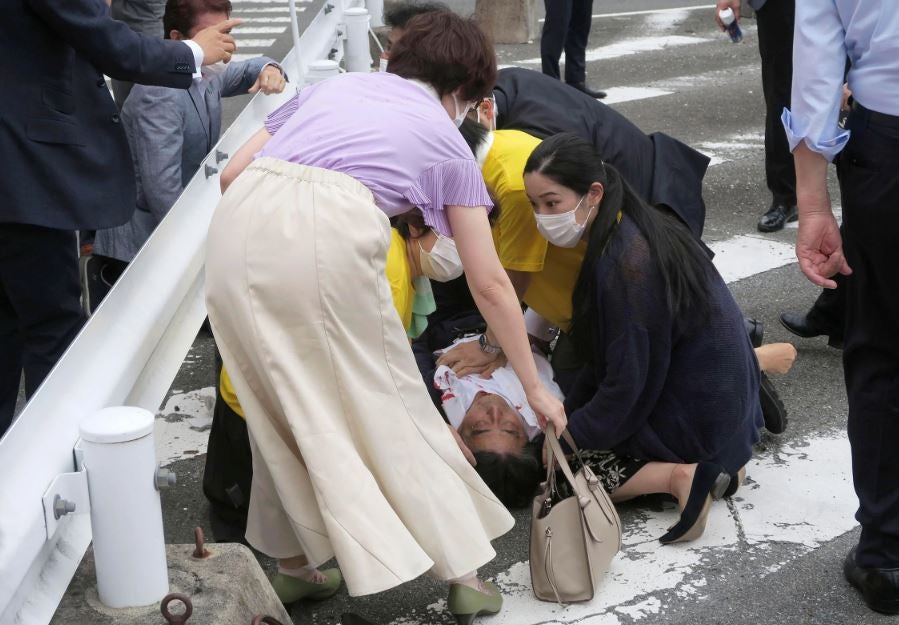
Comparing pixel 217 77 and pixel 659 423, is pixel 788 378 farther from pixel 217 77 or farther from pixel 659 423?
pixel 217 77

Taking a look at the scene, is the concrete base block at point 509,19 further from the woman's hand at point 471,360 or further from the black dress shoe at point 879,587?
the black dress shoe at point 879,587

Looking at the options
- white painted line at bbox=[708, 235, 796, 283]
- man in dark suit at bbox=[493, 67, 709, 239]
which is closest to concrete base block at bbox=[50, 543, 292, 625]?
man in dark suit at bbox=[493, 67, 709, 239]

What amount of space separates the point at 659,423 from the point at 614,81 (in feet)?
20.0

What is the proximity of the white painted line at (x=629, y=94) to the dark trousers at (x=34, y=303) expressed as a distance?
228 inches

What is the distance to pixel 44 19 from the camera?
303 cm

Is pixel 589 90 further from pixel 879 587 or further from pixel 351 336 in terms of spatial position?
pixel 351 336

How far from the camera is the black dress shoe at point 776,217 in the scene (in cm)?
598

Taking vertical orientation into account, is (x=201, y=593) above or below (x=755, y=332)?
Answer: above

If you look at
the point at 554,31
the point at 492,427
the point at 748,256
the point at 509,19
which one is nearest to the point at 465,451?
the point at 492,427

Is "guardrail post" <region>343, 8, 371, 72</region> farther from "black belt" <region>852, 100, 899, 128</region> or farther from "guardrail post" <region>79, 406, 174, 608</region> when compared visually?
"guardrail post" <region>79, 406, 174, 608</region>

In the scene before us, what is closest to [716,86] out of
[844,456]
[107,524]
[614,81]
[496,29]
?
[614,81]

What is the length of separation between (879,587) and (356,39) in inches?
158

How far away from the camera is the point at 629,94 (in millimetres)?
8734

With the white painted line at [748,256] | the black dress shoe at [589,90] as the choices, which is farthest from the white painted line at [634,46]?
the white painted line at [748,256]
